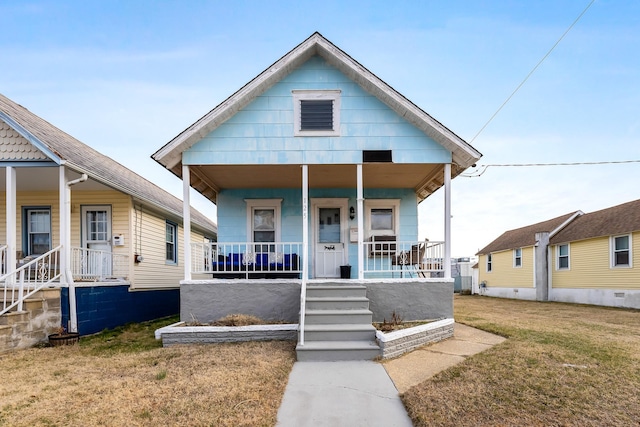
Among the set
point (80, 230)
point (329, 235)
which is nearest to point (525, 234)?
point (329, 235)

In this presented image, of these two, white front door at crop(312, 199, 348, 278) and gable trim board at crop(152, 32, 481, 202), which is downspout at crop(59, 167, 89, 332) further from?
white front door at crop(312, 199, 348, 278)

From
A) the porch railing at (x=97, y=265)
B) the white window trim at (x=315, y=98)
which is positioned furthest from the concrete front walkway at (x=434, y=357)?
the porch railing at (x=97, y=265)

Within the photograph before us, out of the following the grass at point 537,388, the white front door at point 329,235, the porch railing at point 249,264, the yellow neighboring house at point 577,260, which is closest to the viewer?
the grass at point 537,388

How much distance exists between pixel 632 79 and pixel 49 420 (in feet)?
53.6

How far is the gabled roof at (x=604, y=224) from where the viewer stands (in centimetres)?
1592

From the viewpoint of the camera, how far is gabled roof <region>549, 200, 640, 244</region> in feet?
52.2

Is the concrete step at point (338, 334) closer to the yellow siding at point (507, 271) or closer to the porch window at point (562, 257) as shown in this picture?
the porch window at point (562, 257)

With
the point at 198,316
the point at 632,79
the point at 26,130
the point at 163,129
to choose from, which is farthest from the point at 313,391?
the point at 163,129

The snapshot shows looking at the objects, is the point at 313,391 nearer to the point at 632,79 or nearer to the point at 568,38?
the point at 568,38

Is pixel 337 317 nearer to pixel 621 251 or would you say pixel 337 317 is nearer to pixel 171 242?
pixel 171 242

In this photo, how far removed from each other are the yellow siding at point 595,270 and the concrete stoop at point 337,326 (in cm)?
1334

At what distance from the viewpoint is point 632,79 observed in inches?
491

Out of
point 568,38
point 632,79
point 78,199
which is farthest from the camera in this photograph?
point 632,79

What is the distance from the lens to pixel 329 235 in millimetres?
10984
